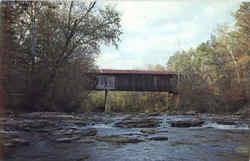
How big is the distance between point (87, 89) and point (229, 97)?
1050 cm

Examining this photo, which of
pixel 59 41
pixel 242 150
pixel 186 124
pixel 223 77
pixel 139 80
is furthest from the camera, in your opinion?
pixel 139 80

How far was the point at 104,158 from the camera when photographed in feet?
10.9

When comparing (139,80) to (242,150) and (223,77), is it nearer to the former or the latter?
(223,77)

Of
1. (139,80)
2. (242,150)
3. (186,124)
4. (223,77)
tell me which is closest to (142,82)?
(139,80)

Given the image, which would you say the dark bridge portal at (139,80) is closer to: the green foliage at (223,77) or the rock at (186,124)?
the green foliage at (223,77)

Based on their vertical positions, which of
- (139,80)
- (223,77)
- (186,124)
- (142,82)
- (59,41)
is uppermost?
(59,41)

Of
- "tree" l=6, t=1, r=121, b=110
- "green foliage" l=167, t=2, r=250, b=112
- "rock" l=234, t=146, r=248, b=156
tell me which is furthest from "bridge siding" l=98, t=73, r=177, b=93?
"rock" l=234, t=146, r=248, b=156

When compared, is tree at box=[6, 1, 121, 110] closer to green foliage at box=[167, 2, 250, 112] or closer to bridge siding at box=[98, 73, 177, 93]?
bridge siding at box=[98, 73, 177, 93]

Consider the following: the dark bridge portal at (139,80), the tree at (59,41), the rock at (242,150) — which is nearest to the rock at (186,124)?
the rock at (242,150)

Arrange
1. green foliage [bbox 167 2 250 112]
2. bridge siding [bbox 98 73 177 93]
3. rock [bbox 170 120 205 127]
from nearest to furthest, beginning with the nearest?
rock [bbox 170 120 205 127]
green foliage [bbox 167 2 250 112]
bridge siding [bbox 98 73 177 93]

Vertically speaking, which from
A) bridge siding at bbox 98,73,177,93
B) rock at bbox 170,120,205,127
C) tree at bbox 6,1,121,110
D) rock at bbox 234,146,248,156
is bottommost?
rock at bbox 170,120,205,127

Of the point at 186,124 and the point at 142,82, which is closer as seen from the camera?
the point at 186,124

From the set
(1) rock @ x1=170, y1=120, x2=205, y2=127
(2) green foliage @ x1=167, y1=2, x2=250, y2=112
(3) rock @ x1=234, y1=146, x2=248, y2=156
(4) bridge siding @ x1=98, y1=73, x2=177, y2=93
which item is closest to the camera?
(3) rock @ x1=234, y1=146, x2=248, y2=156

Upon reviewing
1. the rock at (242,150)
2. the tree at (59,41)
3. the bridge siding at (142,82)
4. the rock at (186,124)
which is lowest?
the rock at (186,124)
